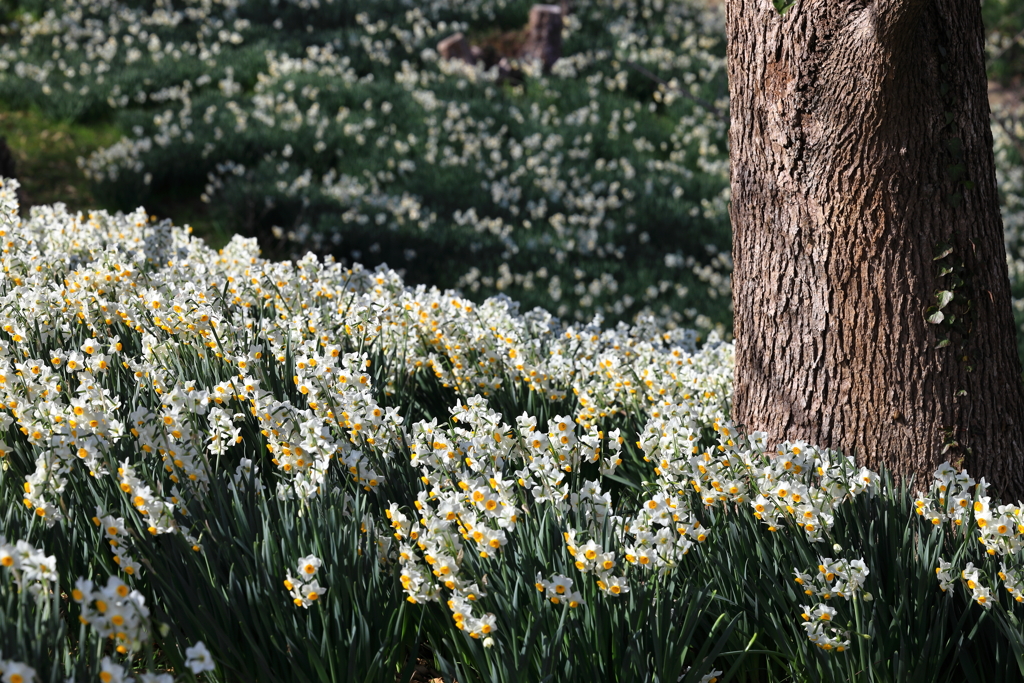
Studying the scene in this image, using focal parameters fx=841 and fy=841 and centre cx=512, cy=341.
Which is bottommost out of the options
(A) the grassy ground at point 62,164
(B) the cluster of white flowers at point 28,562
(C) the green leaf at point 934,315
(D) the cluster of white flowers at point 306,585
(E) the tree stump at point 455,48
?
(D) the cluster of white flowers at point 306,585

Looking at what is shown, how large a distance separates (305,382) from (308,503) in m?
0.54

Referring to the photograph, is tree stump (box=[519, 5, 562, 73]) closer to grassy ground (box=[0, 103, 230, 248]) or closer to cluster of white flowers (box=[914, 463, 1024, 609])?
grassy ground (box=[0, 103, 230, 248])

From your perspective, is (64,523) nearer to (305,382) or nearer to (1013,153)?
(305,382)

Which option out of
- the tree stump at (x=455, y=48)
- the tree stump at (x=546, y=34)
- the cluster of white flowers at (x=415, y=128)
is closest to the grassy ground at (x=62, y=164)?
the cluster of white flowers at (x=415, y=128)

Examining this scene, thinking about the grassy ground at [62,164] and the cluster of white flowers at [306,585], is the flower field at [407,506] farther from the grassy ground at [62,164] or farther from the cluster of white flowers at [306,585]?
the grassy ground at [62,164]

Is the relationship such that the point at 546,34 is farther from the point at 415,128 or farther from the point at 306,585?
the point at 306,585

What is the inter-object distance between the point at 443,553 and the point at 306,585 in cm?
30

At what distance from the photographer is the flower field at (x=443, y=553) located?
6.08ft

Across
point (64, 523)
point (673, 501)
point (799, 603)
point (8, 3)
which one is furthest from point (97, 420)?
point (8, 3)

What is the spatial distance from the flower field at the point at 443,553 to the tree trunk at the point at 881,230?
26 centimetres

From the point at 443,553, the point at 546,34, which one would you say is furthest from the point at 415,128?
the point at 443,553

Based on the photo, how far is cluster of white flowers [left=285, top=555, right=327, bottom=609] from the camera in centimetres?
177

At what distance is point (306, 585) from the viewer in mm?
1810

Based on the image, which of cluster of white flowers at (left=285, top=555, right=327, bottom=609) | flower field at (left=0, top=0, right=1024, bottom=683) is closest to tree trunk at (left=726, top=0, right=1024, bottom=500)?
flower field at (left=0, top=0, right=1024, bottom=683)
